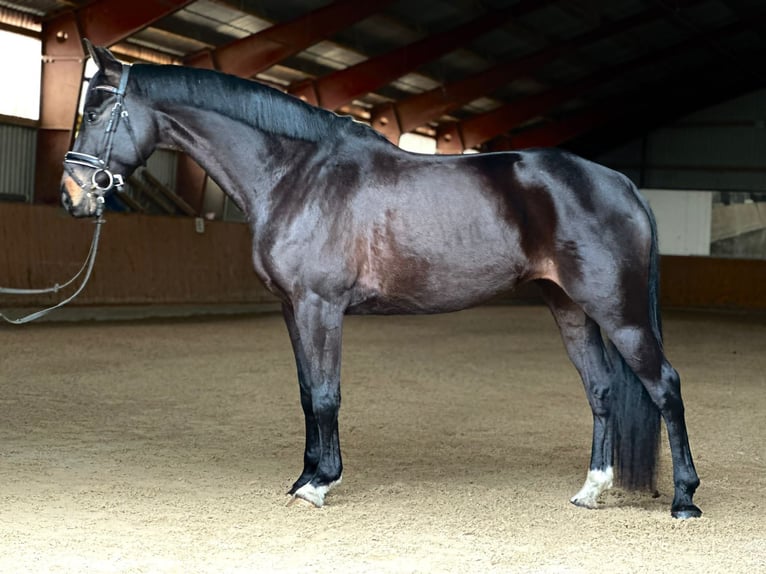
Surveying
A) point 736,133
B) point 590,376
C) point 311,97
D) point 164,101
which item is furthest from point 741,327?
point 164,101

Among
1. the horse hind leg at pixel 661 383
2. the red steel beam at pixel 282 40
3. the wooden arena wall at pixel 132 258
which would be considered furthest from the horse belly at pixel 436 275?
the red steel beam at pixel 282 40

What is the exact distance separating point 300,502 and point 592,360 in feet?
5.97

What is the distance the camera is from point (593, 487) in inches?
202

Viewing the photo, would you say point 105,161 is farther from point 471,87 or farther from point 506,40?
point 471,87

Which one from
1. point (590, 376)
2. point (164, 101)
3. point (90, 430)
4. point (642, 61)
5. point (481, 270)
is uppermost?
point (642, 61)

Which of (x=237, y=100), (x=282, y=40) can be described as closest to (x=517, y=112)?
(x=282, y=40)

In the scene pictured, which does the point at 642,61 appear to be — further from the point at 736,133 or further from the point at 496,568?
the point at 496,568

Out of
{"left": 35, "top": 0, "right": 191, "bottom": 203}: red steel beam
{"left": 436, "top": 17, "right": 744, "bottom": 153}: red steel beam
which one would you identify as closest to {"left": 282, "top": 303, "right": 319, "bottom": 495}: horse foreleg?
{"left": 35, "top": 0, "right": 191, "bottom": 203}: red steel beam

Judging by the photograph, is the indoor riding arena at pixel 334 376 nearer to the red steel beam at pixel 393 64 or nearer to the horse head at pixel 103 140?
the horse head at pixel 103 140

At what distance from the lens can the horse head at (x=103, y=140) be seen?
498 centimetres

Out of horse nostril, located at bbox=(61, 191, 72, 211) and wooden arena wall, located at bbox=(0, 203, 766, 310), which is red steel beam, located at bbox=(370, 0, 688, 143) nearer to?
wooden arena wall, located at bbox=(0, 203, 766, 310)

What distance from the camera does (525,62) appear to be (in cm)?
2545

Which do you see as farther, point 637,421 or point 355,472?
point 355,472

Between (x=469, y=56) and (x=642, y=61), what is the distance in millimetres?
5724
